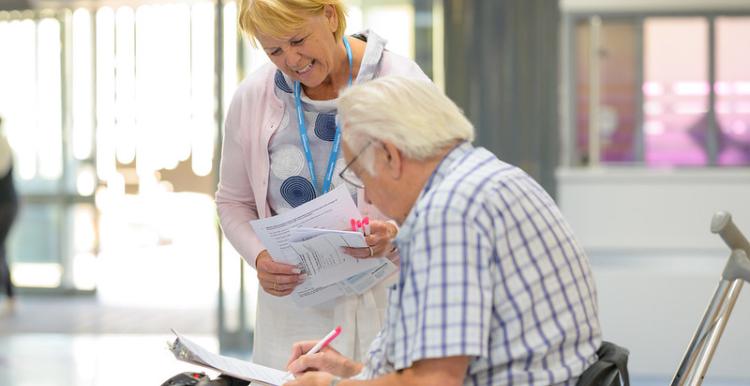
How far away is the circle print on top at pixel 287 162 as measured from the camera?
2203 millimetres

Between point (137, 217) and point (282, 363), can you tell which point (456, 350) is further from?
point (137, 217)

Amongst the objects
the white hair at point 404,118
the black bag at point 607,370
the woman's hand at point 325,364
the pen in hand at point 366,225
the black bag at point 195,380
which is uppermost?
the white hair at point 404,118

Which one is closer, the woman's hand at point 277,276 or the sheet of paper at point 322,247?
the sheet of paper at point 322,247

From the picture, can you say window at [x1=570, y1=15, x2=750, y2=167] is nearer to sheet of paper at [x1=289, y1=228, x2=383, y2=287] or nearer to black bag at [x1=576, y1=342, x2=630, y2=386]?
sheet of paper at [x1=289, y1=228, x2=383, y2=287]

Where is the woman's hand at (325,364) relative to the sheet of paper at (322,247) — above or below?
below

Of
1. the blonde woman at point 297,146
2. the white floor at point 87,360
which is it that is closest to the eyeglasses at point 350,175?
the blonde woman at point 297,146

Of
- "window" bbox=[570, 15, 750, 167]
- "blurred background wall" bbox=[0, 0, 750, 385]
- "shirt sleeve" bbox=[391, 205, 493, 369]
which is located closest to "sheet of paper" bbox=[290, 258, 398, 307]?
"shirt sleeve" bbox=[391, 205, 493, 369]

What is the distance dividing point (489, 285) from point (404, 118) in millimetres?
270

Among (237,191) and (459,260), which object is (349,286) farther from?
(459,260)

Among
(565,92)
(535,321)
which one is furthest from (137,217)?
(535,321)

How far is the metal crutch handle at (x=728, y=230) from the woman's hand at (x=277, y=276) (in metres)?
0.81

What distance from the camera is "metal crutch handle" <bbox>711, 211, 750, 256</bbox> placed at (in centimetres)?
184

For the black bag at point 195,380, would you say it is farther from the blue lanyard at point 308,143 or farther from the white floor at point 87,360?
the white floor at point 87,360

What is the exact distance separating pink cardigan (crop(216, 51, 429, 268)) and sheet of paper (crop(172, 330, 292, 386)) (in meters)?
0.46
